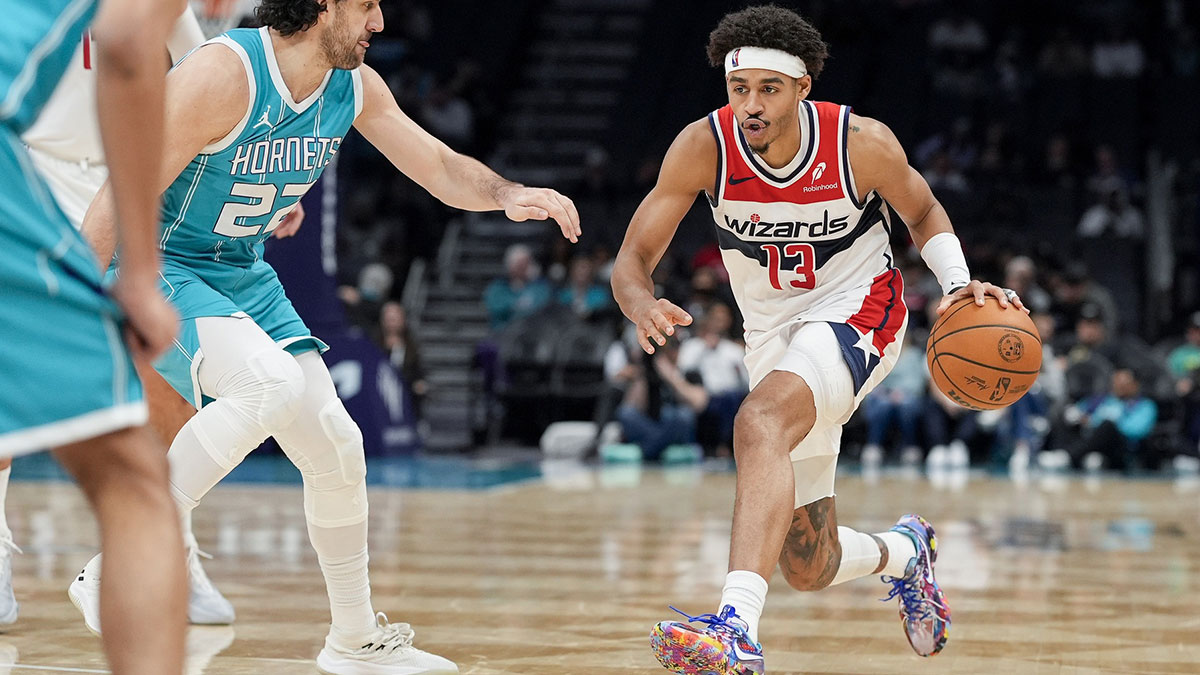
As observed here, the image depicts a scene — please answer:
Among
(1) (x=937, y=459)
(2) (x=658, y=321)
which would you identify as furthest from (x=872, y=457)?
(2) (x=658, y=321)

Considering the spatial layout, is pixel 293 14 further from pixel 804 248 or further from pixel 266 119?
pixel 804 248

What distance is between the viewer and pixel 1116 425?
13.4 meters

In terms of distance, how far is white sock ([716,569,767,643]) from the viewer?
367 cm

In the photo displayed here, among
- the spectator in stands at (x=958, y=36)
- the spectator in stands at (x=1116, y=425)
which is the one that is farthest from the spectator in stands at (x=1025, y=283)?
the spectator in stands at (x=958, y=36)

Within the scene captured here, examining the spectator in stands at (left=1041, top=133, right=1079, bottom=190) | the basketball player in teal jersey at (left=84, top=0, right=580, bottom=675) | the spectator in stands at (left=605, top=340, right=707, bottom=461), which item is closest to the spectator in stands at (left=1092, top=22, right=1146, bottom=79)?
the spectator in stands at (left=1041, top=133, right=1079, bottom=190)

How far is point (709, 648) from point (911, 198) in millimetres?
1733

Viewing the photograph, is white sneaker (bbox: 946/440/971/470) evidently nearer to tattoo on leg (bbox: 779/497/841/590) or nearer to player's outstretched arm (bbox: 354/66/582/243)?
tattoo on leg (bbox: 779/497/841/590)

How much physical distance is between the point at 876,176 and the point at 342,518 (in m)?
1.94

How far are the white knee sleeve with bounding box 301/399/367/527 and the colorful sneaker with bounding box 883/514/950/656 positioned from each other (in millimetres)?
1788

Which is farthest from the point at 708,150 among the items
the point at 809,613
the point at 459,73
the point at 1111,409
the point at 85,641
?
the point at 459,73

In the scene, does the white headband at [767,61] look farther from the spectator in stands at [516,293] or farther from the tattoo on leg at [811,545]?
the spectator in stands at [516,293]

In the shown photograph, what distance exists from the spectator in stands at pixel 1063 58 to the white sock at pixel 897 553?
1484 centimetres

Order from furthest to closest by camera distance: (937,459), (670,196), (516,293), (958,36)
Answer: (958,36)
(516,293)
(937,459)
(670,196)

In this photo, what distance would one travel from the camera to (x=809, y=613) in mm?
5449
